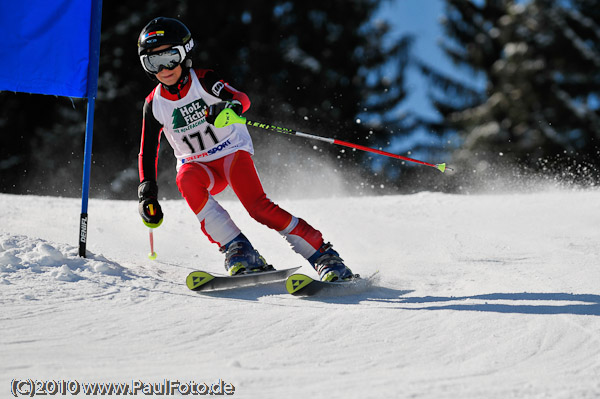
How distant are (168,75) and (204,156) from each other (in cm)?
48

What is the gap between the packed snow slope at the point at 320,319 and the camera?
222cm

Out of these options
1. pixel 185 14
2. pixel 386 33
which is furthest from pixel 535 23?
pixel 185 14

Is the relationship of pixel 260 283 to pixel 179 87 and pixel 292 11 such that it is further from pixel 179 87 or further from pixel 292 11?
pixel 292 11

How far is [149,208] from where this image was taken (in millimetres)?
3527

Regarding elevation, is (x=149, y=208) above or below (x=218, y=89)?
below

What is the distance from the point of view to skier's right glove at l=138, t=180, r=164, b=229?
11.6ft

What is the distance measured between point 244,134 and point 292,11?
16.3 m

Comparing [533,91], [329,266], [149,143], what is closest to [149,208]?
[149,143]

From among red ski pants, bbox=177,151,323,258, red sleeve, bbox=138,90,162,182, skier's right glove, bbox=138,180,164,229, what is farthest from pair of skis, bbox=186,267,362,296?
red sleeve, bbox=138,90,162,182

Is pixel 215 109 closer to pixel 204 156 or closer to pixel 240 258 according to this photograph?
pixel 204 156

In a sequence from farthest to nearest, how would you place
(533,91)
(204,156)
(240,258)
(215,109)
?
1. (533,91)
2. (204,156)
3. (240,258)
4. (215,109)

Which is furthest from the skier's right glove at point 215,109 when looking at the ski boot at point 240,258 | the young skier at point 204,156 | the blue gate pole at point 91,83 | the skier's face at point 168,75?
the blue gate pole at point 91,83

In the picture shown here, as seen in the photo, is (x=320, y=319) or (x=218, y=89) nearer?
(x=320, y=319)

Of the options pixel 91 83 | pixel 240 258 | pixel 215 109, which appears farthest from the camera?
pixel 91 83
